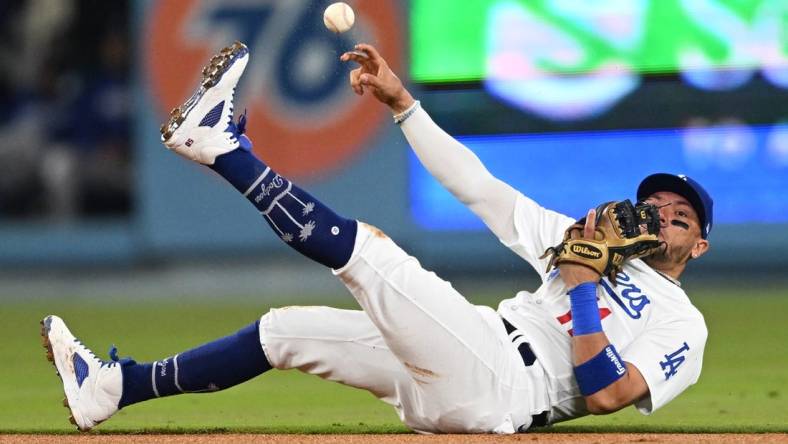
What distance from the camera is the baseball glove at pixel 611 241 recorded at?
405 cm

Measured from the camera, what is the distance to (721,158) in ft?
33.0

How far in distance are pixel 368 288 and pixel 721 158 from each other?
6.72m

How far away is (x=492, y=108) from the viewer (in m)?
10.3

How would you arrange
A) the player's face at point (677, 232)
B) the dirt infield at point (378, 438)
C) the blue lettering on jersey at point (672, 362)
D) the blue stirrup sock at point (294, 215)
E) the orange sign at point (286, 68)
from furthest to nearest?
the orange sign at point (286, 68) → the player's face at point (677, 232) → the dirt infield at point (378, 438) → the blue lettering on jersey at point (672, 362) → the blue stirrup sock at point (294, 215)

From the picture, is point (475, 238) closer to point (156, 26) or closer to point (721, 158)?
point (721, 158)

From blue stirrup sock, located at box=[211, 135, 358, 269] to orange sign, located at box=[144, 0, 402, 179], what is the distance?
6.72m

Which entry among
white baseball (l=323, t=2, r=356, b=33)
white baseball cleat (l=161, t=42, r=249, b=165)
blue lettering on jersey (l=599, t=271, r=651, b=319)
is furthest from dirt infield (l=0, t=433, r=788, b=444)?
white baseball (l=323, t=2, r=356, b=33)

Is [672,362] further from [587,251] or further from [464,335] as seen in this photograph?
[464,335]

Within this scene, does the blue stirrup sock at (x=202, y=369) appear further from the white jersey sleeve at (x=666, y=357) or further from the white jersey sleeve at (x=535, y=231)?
the white jersey sleeve at (x=666, y=357)

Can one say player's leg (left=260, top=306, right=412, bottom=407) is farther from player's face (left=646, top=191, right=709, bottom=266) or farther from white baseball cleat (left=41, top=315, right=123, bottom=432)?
player's face (left=646, top=191, right=709, bottom=266)

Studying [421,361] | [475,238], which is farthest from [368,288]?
[475,238]

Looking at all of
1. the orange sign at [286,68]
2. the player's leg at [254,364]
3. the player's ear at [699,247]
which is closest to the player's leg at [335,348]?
the player's leg at [254,364]

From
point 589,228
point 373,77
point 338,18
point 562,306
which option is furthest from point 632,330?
point 338,18

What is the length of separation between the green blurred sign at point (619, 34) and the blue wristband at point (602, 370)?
6393 mm
